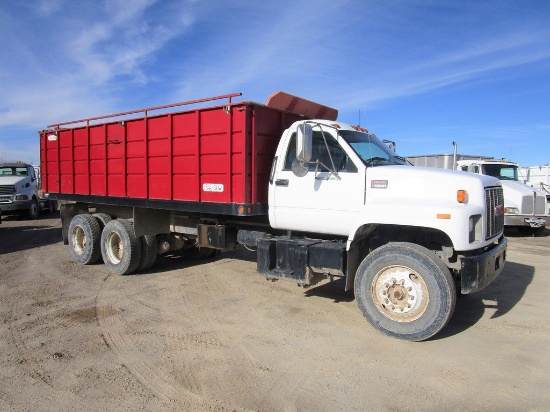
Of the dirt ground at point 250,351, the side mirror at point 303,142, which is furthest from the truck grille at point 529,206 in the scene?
the side mirror at point 303,142

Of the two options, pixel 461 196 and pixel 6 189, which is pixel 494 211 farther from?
pixel 6 189

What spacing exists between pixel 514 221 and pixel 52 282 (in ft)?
41.9

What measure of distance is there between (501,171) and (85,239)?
42.5 ft

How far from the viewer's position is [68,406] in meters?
3.32

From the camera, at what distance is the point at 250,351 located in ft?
14.3

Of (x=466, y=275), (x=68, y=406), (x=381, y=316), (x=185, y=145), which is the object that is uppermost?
(x=185, y=145)

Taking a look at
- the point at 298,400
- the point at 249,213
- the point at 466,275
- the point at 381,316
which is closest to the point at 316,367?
the point at 298,400

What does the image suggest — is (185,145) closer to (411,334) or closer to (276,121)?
(276,121)

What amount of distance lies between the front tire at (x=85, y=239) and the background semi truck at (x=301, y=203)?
0.13ft

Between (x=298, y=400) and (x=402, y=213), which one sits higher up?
(x=402, y=213)

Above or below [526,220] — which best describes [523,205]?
above

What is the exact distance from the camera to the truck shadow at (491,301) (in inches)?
A: 203

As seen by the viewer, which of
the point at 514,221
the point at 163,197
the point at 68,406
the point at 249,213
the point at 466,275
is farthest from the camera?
the point at 514,221

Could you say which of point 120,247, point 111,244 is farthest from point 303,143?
point 111,244
